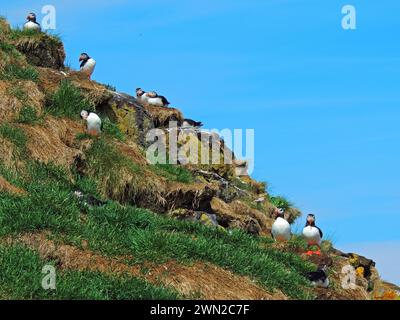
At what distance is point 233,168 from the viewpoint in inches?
1112

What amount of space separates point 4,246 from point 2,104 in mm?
7626

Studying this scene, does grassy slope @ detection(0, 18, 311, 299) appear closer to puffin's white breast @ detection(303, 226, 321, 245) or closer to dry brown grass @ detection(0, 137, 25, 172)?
dry brown grass @ detection(0, 137, 25, 172)

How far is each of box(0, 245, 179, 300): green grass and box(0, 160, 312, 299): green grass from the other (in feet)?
3.25

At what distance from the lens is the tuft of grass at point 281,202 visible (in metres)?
29.5

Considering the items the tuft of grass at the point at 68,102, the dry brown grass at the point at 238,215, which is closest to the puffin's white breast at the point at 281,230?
the dry brown grass at the point at 238,215

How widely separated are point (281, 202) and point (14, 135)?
11.4 m

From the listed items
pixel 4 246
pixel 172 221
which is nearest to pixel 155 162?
pixel 172 221

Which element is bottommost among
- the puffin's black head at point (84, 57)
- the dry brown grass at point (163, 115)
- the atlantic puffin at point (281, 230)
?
the atlantic puffin at point (281, 230)

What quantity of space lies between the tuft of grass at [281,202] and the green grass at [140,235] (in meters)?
9.84

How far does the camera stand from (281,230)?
2239cm

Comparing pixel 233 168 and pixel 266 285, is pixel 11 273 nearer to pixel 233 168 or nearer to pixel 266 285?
pixel 266 285

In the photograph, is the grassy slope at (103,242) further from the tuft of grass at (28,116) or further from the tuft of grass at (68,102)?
the tuft of grass at (68,102)

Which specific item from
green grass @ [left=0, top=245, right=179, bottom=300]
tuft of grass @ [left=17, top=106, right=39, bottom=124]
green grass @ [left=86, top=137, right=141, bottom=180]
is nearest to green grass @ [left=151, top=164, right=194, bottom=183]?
green grass @ [left=86, top=137, right=141, bottom=180]

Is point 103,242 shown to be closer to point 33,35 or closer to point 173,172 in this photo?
point 173,172
